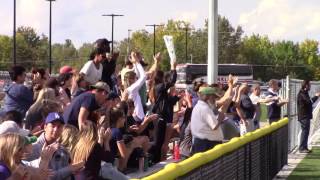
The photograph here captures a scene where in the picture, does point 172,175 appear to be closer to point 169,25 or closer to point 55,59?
point 169,25

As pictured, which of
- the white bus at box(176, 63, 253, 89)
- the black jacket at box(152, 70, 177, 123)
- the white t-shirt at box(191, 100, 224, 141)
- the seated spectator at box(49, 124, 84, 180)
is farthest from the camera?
the white bus at box(176, 63, 253, 89)

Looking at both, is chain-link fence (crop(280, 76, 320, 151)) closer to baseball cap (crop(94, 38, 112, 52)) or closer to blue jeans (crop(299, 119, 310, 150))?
blue jeans (crop(299, 119, 310, 150))

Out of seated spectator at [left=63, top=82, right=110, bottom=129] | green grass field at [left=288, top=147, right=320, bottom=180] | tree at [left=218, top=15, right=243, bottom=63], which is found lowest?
green grass field at [left=288, top=147, right=320, bottom=180]

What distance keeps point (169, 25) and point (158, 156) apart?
10695 cm

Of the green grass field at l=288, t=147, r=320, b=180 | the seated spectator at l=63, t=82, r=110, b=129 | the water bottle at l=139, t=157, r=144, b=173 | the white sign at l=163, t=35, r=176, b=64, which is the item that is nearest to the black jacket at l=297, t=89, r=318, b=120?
the green grass field at l=288, t=147, r=320, b=180

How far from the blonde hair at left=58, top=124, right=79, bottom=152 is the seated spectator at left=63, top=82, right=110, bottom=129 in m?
1.87

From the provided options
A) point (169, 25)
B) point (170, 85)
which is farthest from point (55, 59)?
point (170, 85)

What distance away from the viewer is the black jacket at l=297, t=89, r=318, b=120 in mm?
19375

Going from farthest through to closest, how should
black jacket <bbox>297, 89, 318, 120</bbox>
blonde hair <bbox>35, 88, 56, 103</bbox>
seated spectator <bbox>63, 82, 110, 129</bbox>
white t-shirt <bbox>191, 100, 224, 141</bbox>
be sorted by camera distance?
black jacket <bbox>297, 89, 318, 120</bbox>
white t-shirt <bbox>191, 100, 224, 141</bbox>
blonde hair <bbox>35, 88, 56, 103</bbox>
seated spectator <bbox>63, 82, 110, 129</bbox>

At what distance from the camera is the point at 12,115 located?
826 cm

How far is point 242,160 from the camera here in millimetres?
9883

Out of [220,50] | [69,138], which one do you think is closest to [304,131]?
[69,138]

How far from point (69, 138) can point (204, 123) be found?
180 inches

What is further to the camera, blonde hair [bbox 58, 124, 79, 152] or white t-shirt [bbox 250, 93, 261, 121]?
white t-shirt [bbox 250, 93, 261, 121]
